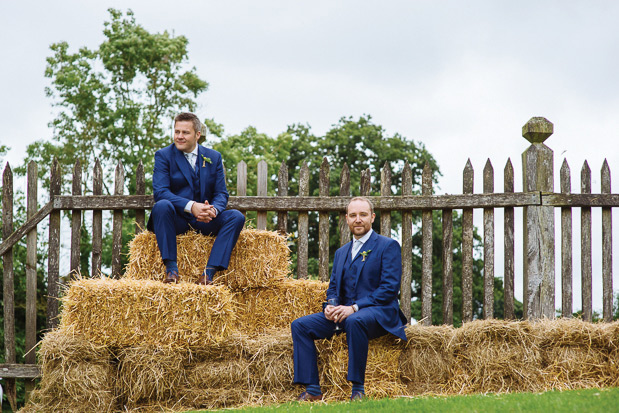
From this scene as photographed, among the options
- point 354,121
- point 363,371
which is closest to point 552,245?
point 363,371

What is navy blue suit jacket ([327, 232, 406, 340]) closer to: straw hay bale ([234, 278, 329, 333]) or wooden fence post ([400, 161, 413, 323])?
straw hay bale ([234, 278, 329, 333])

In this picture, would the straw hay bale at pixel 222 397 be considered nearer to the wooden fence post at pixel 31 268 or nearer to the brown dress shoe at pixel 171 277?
the brown dress shoe at pixel 171 277

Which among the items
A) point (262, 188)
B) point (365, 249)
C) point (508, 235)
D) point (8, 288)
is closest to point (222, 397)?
point (365, 249)

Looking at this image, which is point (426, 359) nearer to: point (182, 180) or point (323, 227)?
point (323, 227)

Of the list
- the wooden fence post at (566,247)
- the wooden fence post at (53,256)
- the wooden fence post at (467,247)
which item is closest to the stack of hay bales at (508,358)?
the wooden fence post at (467,247)

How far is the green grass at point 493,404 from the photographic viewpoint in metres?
3.88

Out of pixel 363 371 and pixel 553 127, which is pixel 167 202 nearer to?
pixel 363 371

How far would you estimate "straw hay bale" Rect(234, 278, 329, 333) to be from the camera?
5621mm

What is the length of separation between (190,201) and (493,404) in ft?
9.48

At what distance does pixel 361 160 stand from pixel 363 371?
42.2 ft

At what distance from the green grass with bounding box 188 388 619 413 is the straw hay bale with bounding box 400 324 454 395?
2.16ft

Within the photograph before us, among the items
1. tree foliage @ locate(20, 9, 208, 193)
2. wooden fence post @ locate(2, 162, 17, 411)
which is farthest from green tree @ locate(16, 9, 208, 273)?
wooden fence post @ locate(2, 162, 17, 411)

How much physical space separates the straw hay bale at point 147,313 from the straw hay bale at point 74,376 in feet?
0.35

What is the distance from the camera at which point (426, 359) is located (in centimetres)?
525
